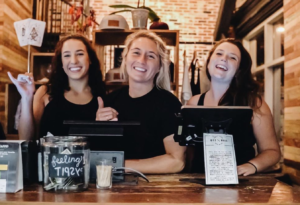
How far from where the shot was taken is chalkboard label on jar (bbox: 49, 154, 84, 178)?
1.14 metres

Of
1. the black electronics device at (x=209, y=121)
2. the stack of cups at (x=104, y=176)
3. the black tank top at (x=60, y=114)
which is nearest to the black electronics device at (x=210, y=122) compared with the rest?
the black electronics device at (x=209, y=121)

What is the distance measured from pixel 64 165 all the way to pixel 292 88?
1.87 meters

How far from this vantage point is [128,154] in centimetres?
166

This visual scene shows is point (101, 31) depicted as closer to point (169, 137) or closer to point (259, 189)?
point (169, 137)

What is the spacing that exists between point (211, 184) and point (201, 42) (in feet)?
15.2

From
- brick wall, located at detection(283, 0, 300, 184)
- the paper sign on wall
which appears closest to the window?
brick wall, located at detection(283, 0, 300, 184)

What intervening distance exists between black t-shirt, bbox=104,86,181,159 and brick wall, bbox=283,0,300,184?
107cm

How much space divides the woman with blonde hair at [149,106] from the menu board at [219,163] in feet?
0.98

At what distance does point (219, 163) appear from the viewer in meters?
1.32

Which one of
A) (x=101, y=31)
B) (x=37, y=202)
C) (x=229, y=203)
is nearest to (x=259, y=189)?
(x=229, y=203)

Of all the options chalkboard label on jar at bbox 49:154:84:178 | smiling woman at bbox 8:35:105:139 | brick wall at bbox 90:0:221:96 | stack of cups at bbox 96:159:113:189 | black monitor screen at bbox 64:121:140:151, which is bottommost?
stack of cups at bbox 96:159:113:189

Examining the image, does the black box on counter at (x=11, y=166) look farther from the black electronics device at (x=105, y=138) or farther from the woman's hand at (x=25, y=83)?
the woman's hand at (x=25, y=83)

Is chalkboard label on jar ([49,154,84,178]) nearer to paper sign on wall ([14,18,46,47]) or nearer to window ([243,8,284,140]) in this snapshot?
paper sign on wall ([14,18,46,47])

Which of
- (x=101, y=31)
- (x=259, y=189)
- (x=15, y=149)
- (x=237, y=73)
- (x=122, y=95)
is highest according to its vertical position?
(x=101, y=31)
